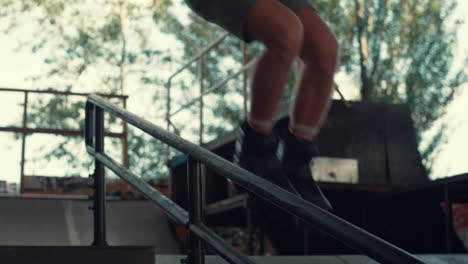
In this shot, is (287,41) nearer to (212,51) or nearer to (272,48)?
(272,48)

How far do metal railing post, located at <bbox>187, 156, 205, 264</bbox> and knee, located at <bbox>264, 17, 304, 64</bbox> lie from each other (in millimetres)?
450

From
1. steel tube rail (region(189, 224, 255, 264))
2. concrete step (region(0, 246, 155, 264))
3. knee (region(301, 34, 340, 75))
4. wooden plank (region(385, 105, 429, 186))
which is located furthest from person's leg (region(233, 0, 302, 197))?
wooden plank (region(385, 105, 429, 186))

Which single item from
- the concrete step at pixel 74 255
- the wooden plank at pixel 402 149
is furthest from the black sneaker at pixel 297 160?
the wooden plank at pixel 402 149

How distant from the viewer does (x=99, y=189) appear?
3174 millimetres

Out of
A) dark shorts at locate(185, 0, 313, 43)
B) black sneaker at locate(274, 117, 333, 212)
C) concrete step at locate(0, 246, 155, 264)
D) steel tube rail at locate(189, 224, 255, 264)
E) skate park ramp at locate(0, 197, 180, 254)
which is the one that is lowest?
skate park ramp at locate(0, 197, 180, 254)

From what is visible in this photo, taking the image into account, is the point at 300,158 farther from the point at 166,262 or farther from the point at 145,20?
the point at 145,20

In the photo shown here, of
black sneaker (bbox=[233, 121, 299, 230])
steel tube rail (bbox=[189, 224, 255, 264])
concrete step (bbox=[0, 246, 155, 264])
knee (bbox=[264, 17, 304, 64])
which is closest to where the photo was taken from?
steel tube rail (bbox=[189, 224, 255, 264])

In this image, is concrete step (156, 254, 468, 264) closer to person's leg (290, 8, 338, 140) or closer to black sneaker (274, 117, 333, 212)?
black sneaker (274, 117, 333, 212)

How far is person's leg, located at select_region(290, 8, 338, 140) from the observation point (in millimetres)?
2209

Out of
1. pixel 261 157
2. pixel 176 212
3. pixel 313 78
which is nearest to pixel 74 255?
pixel 176 212

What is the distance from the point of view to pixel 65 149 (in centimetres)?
930

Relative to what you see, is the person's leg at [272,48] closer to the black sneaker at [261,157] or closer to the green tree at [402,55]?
the black sneaker at [261,157]

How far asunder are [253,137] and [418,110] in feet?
66.8

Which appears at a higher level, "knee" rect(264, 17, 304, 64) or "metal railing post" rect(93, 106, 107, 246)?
"knee" rect(264, 17, 304, 64)
